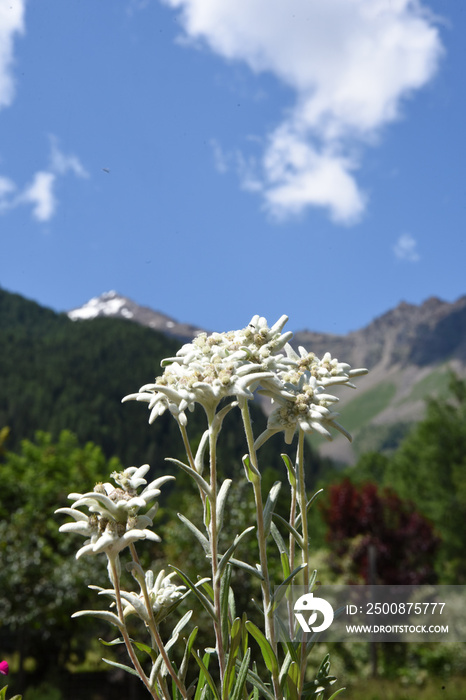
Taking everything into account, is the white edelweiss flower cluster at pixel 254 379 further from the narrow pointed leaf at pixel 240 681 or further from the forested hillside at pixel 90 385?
the forested hillside at pixel 90 385

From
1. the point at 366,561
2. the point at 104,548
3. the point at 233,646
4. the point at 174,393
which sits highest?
the point at 174,393

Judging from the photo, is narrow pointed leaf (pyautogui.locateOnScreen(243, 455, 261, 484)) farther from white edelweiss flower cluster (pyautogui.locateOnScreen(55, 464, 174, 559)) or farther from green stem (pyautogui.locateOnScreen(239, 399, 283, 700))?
white edelweiss flower cluster (pyautogui.locateOnScreen(55, 464, 174, 559))

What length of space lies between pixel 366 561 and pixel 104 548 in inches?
516

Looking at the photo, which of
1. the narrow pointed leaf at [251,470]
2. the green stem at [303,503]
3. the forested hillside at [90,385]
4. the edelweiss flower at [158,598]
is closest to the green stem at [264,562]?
the narrow pointed leaf at [251,470]

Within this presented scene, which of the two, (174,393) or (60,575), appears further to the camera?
(60,575)

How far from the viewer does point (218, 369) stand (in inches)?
53.9

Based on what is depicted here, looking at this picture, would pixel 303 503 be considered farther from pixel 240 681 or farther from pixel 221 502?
pixel 240 681

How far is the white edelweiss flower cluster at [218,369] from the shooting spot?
1.32 metres

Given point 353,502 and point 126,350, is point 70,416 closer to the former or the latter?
point 126,350

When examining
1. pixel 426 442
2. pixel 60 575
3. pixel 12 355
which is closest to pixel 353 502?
pixel 60 575

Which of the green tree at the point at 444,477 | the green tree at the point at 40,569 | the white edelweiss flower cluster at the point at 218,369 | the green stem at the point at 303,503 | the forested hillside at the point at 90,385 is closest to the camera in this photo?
the white edelweiss flower cluster at the point at 218,369

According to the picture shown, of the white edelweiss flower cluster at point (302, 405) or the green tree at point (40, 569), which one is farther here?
the green tree at point (40, 569)

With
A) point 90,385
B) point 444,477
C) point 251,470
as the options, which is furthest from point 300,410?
point 90,385

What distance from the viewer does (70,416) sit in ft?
133
